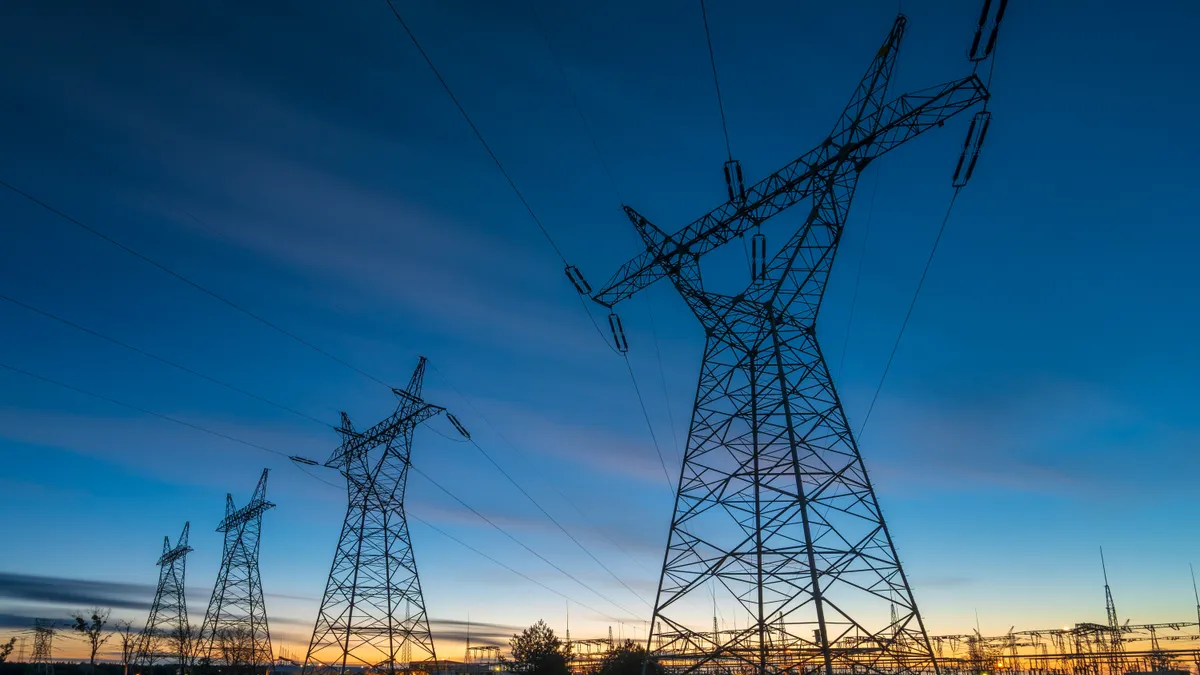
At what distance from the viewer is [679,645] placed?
2181cm

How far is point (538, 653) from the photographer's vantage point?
171 ft

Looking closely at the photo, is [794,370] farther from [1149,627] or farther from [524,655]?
[1149,627]

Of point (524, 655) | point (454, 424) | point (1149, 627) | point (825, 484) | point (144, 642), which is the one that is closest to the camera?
point (825, 484)

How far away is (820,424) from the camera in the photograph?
72.4ft

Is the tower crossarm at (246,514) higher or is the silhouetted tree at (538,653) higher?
the tower crossarm at (246,514)

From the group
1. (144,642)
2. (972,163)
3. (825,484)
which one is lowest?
(144,642)

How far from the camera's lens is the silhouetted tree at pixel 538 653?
49.0m

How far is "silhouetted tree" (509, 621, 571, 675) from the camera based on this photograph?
4903 centimetres

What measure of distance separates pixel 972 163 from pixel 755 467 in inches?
447

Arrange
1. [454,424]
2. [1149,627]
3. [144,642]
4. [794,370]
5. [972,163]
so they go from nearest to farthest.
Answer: [972,163] → [794,370] → [454,424] → [144,642] → [1149,627]

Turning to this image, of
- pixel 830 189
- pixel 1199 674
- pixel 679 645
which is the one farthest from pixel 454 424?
pixel 1199 674

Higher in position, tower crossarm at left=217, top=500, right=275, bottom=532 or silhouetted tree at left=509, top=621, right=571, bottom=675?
tower crossarm at left=217, top=500, right=275, bottom=532

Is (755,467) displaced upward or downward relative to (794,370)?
downward

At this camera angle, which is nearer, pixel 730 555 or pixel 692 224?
pixel 730 555
